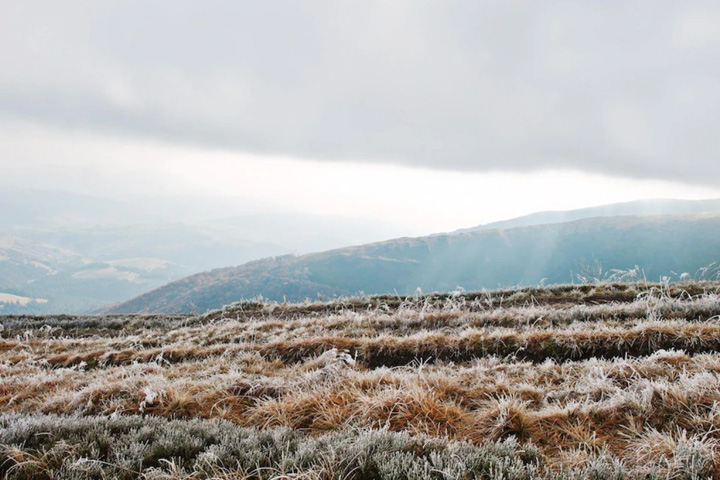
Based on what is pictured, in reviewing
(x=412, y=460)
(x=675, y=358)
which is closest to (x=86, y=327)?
(x=412, y=460)

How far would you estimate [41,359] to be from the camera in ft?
38.4

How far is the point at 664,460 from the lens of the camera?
3588 mm

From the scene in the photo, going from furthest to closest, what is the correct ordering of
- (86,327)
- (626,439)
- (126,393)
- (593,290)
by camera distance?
(86,327)
(593,290)
(126,393)
(626,439)

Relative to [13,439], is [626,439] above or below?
below

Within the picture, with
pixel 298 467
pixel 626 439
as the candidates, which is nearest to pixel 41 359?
pixel 298 467

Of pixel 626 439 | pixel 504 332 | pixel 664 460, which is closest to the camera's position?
pixel 664 460

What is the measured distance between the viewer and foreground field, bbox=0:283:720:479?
3.74 m

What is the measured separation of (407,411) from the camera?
502 cm

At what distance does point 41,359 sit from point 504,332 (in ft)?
43.2

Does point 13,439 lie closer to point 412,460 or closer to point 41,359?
point 412,460

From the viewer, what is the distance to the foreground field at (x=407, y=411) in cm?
374

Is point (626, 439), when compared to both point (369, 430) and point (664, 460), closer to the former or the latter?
point (664, 460)

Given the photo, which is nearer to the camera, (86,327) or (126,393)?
(126,393)

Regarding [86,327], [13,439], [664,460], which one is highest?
[13,439]
